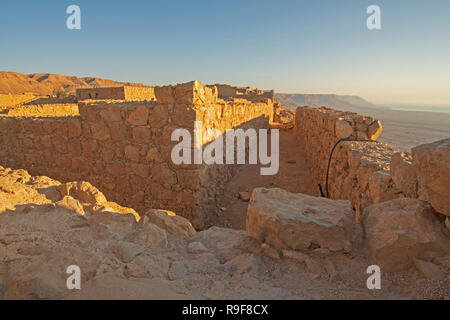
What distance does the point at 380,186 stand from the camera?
2.35 meters

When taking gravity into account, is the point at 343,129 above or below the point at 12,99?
below

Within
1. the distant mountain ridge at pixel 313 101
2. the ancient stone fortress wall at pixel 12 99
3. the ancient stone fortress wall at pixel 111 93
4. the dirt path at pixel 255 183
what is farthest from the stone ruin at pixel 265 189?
the distant mountain ridge at pixel 313 101

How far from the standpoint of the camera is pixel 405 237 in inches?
60.2

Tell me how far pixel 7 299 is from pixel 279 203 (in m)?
1.80

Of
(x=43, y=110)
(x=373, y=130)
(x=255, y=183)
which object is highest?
(x=43, y=110)

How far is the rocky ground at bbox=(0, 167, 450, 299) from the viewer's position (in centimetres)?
140

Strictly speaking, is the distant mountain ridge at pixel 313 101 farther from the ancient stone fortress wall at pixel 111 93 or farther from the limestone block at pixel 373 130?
the limestone block at pixel 373 130

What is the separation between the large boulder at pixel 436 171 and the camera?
1391 mm

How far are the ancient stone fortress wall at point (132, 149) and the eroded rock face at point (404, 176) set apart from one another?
2.62m

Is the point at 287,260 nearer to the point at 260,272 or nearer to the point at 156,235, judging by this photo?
the point at 260,272

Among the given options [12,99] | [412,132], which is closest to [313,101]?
[412,132]

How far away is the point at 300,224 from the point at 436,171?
87 cm

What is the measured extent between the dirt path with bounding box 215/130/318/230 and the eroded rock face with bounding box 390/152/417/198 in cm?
262

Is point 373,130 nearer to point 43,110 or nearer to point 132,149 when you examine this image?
point 132,149
